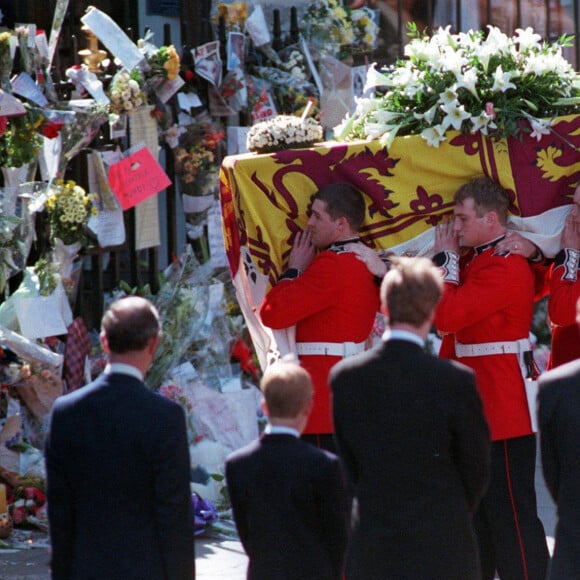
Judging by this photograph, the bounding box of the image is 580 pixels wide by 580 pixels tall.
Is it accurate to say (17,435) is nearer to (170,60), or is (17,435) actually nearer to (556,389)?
(170,60)

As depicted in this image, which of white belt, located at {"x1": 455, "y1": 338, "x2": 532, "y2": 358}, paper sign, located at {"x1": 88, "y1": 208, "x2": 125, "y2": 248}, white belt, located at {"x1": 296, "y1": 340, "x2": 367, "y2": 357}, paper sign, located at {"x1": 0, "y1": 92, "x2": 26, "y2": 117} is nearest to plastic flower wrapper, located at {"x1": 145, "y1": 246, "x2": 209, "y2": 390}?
paper sign, located at {"x1": 88, "y1": 208, "x2": 125, "y2": 248}

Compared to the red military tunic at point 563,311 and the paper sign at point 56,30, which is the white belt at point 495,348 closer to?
the red military tunic at point 563,311

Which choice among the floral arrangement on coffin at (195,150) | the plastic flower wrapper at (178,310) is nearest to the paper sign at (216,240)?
the plastic flower wrapper at (178,310)

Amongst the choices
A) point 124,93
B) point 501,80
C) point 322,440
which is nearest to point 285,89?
point 124,93

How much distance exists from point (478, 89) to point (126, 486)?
7.89 feet

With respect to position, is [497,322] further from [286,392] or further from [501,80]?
[286,392]

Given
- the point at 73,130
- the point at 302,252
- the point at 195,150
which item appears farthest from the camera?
the point at 195,150

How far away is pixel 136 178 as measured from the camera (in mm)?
6805

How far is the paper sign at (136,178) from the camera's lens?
6750 mm

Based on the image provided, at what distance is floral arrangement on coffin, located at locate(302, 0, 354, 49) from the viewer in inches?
319

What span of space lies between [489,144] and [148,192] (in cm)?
233

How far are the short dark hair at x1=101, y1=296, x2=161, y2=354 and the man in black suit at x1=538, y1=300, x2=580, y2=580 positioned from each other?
3.79 feet

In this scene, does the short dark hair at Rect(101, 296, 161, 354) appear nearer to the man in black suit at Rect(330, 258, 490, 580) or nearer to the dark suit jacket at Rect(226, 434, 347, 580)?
the dark suit jacket at Rect(226, 434, 347, 580)

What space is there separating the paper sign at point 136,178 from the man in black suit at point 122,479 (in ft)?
10.6
